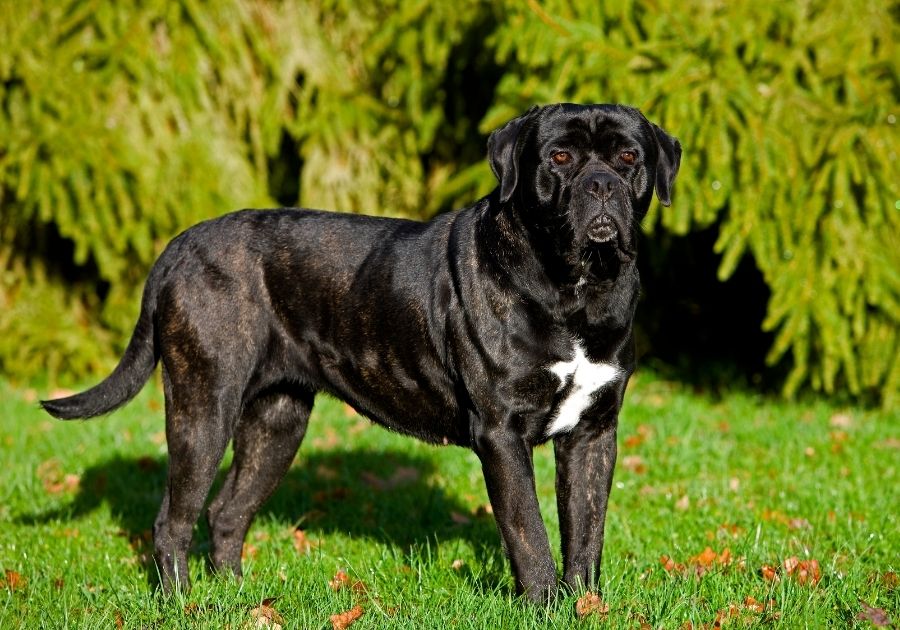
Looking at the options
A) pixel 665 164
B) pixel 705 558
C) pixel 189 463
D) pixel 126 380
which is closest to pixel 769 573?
pixel 705 558

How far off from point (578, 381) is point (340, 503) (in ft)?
7.63

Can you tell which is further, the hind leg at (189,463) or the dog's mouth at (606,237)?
the hind leg at (189,463)

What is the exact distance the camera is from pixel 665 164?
13.6 feet

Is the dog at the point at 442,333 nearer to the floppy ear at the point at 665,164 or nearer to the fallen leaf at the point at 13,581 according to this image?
the floppy ear at the point at 665,164

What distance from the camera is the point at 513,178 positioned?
399cm

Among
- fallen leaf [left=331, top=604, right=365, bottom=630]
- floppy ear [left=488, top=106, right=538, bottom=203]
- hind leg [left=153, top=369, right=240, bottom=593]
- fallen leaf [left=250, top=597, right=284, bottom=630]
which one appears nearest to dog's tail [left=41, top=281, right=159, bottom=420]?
hind leg [left=153, top=369, right=240, bottom=593]

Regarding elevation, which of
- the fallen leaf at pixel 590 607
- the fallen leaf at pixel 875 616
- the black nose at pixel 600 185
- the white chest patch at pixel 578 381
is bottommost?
the fallen leaf at pixel 590 607

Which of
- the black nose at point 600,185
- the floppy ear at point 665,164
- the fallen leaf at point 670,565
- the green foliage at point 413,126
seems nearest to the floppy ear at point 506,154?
the black nose at point 600,185

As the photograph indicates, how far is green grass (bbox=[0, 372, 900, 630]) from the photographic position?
3.87 meters

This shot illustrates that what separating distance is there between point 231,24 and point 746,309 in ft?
16.3

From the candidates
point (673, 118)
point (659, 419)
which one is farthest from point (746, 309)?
point (673, 118)

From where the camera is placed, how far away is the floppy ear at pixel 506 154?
156 inches

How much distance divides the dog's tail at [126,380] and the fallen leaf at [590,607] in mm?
2065

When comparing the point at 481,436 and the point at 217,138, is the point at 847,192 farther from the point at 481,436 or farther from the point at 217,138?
the point at 217,138
